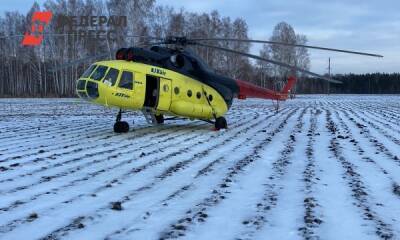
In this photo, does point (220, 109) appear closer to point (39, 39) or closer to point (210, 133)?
point (210, 133)

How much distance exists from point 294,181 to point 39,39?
166 ft

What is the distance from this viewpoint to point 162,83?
35.3 feet

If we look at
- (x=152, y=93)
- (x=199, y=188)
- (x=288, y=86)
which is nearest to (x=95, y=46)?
(x=288, y=86)

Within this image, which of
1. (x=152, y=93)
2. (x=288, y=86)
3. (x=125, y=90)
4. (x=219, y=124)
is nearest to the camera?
(x=125, y=90)

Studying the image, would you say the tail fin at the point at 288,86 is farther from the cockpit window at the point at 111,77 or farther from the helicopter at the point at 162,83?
the cockpit window at the point at 111,77

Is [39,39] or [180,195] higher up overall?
[39,39]

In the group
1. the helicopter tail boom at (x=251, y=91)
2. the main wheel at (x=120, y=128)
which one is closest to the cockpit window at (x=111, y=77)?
the main wheel at (x=120, y=128)

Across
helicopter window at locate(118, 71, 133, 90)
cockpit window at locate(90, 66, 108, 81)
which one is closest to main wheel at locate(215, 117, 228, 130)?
helicopter window at locate(118, 71, 133, 90)

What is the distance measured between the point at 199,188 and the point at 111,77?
17.8ft

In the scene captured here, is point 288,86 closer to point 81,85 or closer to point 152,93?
point 152,93

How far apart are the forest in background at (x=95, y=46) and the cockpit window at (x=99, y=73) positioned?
33.7 meters

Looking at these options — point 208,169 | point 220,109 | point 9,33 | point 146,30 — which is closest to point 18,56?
point 9,33

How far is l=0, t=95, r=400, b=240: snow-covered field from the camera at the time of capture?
3.73m

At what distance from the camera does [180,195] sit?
15.9 ft
